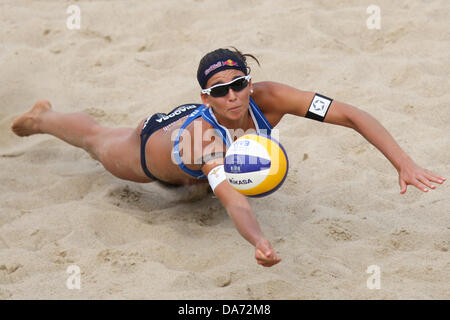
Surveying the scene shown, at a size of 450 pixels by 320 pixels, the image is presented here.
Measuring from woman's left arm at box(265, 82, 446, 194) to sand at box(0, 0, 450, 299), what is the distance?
444 millimetres

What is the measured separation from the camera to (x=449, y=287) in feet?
9.51

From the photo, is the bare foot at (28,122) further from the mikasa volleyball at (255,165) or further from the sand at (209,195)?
the mikasa volleyball at (255,165)

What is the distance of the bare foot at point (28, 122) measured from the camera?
15.1 ft

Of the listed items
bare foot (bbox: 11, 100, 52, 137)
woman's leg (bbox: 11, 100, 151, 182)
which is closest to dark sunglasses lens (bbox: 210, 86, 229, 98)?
woman's leg (bbox: 11, 100, 151, 182)

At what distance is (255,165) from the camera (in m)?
2.99

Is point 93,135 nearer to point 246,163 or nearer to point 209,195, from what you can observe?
point 209,195

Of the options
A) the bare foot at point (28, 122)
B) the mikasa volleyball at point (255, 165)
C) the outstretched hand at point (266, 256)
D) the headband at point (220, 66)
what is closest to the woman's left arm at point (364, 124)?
the headband at point (220, 66)

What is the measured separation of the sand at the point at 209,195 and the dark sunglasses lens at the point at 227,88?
0.85 m

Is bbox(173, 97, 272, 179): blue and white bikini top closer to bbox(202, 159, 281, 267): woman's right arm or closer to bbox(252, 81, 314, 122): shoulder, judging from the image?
bbox(252, 81, 314, 122): shoulder

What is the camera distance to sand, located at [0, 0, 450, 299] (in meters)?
3.11

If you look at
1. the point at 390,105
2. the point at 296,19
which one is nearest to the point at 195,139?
the point at 390,105

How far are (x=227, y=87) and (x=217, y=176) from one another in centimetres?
52

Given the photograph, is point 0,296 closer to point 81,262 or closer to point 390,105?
point 81,262

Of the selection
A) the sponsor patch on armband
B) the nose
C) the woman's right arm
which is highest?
the nose
